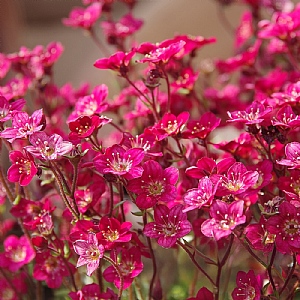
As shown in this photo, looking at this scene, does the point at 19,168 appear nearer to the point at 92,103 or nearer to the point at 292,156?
the point at 92,103

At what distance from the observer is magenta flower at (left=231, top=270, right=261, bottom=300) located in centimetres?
55

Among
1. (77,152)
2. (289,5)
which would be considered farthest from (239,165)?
(289,5)

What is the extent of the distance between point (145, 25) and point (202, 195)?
1.20 meters

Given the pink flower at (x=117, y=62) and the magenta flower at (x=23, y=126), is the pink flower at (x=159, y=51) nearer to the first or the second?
the pink flower at (x=117, y=62)

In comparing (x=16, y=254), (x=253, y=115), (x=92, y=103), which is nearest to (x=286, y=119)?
(x=253, y=115)

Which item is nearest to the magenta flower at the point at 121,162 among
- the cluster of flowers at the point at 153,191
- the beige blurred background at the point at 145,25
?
the cluster of flowers at the point at 153,191

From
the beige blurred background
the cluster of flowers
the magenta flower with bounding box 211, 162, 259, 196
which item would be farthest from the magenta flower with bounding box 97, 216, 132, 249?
the beige blurred background

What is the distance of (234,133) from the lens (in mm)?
1135

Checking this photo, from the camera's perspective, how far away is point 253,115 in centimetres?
59

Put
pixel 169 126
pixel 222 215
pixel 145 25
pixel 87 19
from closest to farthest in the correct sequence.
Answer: pixel 222 215 < pixel 169 126 < pixel 87 19 < pixel 145 25

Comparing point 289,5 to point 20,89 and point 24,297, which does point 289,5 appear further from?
point 24,297

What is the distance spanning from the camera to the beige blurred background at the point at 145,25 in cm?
157

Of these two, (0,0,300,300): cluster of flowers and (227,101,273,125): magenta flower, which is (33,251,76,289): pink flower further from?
(227,101,273,125): magenta flower

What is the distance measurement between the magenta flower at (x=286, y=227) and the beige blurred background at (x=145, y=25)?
0.90 metres
